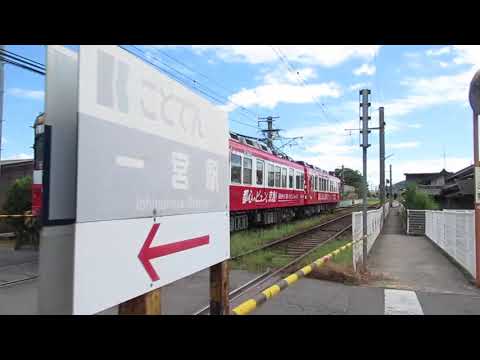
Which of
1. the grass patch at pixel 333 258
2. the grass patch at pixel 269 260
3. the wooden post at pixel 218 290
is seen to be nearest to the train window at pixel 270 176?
the grass patch at pixel 333 258

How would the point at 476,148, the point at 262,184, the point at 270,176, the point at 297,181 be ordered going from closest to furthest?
the point at 476,148 → the point at 262,184 → the point at 270,176 → the point at 297,181

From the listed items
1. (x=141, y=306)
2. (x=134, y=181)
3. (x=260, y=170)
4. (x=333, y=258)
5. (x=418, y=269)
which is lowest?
(x=418, y=269)

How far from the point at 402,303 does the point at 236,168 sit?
315 inches

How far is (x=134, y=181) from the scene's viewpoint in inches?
83.4

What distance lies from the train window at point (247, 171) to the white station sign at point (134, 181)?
36.1 ft

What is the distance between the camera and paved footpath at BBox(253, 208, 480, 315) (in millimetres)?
5719

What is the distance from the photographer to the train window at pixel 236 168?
13.0 meters

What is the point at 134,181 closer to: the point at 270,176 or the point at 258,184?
the point at 258,184

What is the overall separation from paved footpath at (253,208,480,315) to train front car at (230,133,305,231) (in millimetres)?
5494

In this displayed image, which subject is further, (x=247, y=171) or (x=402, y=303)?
(x=247, y=171)

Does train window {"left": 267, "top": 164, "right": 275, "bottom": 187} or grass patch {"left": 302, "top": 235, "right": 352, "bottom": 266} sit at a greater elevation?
train window {"left": 267, "top": 164, "right": 275, "bottom": 187}

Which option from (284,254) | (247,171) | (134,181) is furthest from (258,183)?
(134,181)

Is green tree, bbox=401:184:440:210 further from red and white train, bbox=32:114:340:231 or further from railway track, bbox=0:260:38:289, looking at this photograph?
railway track, bbox=0:260:38:289

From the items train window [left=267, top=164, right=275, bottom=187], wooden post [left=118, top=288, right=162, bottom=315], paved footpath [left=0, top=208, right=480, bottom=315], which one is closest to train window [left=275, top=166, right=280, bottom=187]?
train window [left=267, top=164, right=275, bottom=187]
